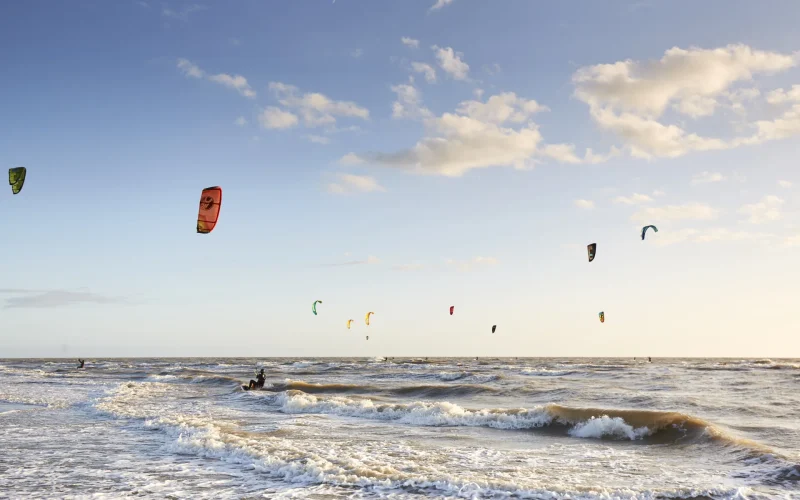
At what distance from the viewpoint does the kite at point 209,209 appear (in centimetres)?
1285

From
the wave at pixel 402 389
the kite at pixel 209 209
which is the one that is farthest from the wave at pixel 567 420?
the kite at pixel 209 209

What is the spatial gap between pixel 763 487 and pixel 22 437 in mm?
14729

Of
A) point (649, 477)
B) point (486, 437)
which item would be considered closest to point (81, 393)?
point (486, 437)

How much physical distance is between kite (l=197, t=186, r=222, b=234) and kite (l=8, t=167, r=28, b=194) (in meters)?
5.18

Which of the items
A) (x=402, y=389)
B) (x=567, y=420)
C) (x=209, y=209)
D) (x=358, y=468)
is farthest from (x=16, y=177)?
(x=402, y=389)

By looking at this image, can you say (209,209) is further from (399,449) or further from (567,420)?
(567,420)

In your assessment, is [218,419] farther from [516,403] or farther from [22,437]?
[516,403]

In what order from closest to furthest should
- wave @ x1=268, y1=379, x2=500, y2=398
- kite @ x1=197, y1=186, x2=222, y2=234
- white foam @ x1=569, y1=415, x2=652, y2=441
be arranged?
kite @ x1=197, y1=186, x2=222, y2=234 → white foam @ x1=569, y1=415, x2=652, y2=441 → wave @ x1=268, y1=379, x2=500, y2=398

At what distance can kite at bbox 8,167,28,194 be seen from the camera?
47.5 ft

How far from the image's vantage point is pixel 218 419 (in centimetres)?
1695

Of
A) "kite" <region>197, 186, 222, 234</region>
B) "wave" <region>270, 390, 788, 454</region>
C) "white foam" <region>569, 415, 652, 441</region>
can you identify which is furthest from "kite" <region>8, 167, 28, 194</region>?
"white foam" <region>569, 415, 652, 441</region>

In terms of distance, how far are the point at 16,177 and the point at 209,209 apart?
5.64m

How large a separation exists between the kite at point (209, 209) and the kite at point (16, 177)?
204 inches

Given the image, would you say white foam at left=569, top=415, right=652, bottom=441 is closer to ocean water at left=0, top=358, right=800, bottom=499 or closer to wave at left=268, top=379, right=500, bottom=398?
Result: ocean water at left=0, top=358, right=800, bottom=499
